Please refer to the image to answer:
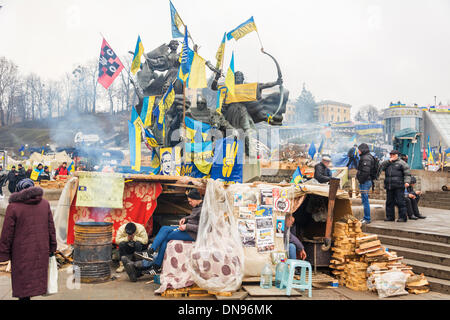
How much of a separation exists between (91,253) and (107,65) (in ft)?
23.2

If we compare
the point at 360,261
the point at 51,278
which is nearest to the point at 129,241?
the point at 51,278

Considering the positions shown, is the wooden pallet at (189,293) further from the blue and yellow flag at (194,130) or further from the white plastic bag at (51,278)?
the blue and yellow flag at (194,130)

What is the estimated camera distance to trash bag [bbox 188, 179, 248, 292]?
5500 millimetres

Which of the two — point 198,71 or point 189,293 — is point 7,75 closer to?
point 198,71

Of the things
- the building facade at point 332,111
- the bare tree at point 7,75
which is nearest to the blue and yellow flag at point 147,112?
the bare tree at point 7,75

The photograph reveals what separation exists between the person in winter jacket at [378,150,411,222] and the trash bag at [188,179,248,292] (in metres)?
4.56

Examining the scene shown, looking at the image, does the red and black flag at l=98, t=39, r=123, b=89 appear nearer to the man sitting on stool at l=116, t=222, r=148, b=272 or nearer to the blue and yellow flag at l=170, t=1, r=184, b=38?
the blue and yellow flag at l=170, t=1, r=184, b=38

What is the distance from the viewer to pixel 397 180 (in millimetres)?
8742

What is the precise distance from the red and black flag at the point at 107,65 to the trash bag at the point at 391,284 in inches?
360

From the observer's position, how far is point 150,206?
809cm

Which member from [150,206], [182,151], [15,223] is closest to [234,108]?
[182,151]

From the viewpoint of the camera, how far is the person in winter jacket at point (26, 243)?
4.39 metres

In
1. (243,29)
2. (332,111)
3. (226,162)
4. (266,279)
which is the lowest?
(266,279)

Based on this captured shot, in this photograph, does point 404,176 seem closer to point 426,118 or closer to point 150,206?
point 150,206
